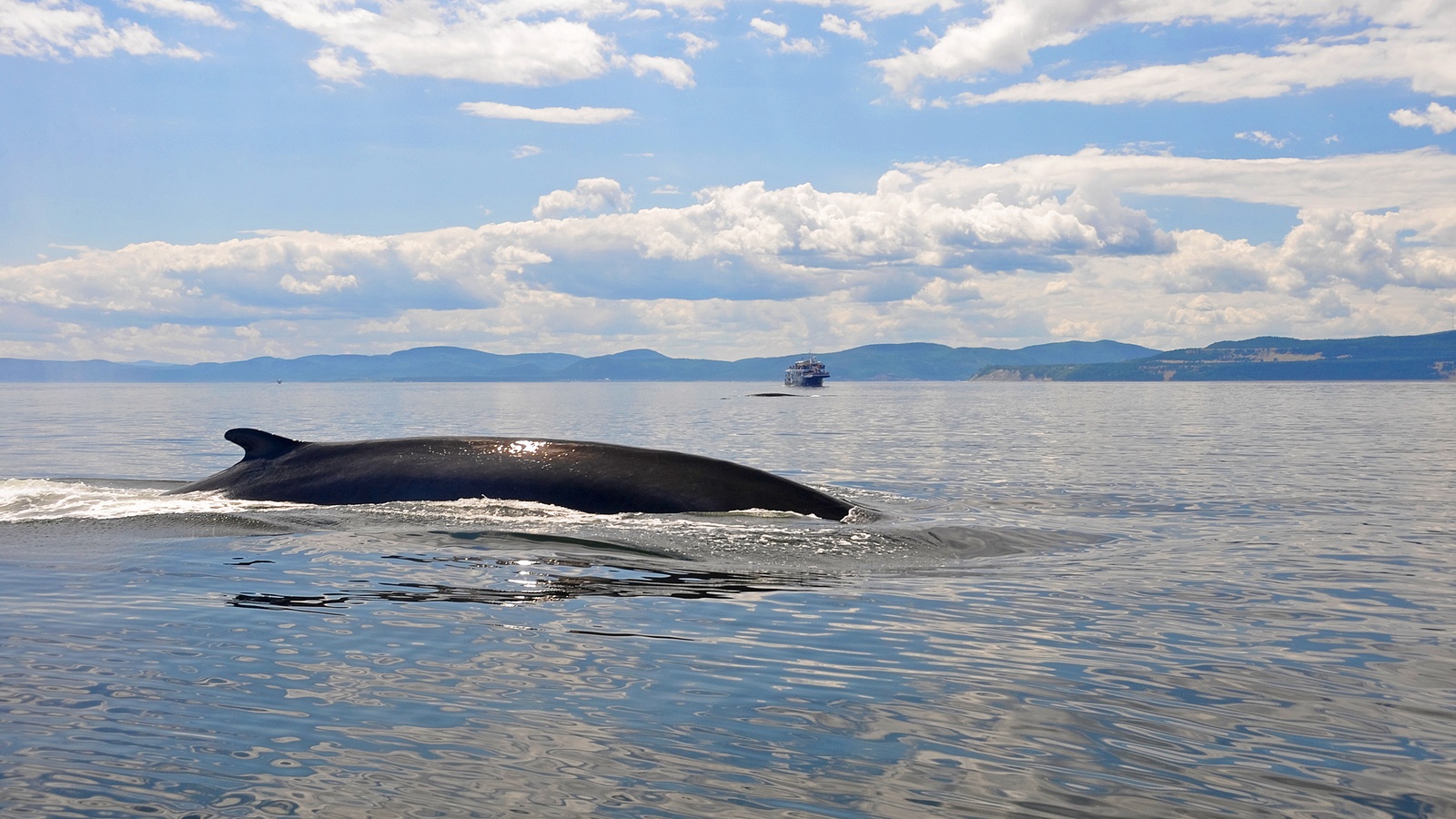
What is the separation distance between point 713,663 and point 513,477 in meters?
8.39

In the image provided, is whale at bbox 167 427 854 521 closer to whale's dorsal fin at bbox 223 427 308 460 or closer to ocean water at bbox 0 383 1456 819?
whale's dorsal fin at bbox 223 427 308 460

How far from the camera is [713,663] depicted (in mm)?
7766

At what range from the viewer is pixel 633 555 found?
485 inches

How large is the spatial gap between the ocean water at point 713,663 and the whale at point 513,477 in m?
0.49

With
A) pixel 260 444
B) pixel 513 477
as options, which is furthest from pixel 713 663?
pixel 260 444

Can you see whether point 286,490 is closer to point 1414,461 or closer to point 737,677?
point 737,677

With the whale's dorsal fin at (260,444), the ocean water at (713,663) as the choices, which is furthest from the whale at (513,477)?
the ocean water at (713,663)

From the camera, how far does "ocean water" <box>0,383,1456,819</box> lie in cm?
537

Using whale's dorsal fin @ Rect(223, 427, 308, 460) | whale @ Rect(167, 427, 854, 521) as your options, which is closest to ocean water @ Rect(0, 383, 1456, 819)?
whale @ Rect(167, 427, 854, 521)

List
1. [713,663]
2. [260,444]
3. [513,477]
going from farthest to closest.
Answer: [260,444] → [513,477] → [713,663]

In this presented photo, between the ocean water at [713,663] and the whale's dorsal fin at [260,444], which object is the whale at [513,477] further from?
the ocean water at [713,663]

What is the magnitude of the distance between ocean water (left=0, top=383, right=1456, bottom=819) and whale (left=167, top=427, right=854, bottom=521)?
49 cm

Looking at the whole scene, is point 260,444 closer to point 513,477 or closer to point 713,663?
point 513,477

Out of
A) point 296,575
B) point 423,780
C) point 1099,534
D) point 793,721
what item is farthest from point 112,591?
point 1099,534
